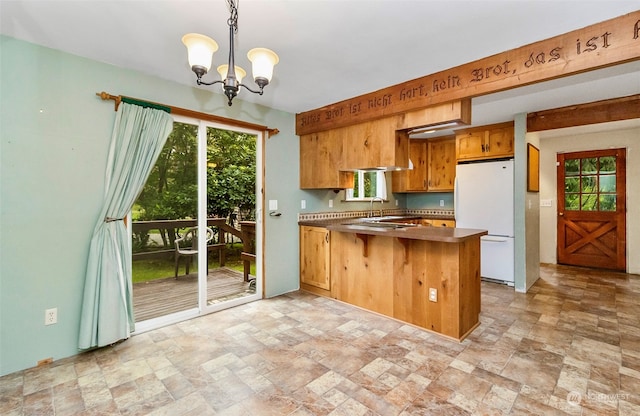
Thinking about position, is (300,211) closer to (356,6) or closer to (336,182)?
(336,182)

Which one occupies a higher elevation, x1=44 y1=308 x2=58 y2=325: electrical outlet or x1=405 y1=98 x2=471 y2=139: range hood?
x1=405 y1=98 x2=471 y2=139: range hood

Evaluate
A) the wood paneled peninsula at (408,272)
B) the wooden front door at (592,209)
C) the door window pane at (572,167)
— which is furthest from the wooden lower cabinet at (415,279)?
the door window pane at (572,167)

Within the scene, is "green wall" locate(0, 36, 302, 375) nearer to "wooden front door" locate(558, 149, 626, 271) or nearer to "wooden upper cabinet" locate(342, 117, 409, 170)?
"wooden upper cabinet" locate(342, 117, 409, 170)

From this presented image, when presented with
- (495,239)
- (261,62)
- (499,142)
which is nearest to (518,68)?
(261,62)

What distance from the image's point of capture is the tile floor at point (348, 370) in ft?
5.99

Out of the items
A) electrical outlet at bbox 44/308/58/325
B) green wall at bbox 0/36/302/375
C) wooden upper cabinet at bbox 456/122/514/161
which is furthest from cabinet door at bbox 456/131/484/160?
electrical outlet at bbox 44/308/58/325

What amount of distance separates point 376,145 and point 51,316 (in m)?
3.33

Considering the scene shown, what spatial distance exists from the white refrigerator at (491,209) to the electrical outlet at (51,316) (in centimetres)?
496

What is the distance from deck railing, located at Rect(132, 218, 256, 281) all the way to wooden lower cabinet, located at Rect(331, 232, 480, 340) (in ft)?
4.04

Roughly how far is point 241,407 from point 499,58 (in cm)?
312

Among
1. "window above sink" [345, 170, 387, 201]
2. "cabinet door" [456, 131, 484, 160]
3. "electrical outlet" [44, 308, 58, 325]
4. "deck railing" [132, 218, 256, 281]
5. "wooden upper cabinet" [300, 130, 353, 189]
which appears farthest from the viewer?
"window above sink" [345, 170, 387, 201]

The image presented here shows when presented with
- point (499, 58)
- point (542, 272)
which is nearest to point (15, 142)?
point (499, 58)

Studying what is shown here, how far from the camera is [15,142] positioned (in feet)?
7.22

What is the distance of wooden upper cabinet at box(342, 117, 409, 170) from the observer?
3.24 metres
